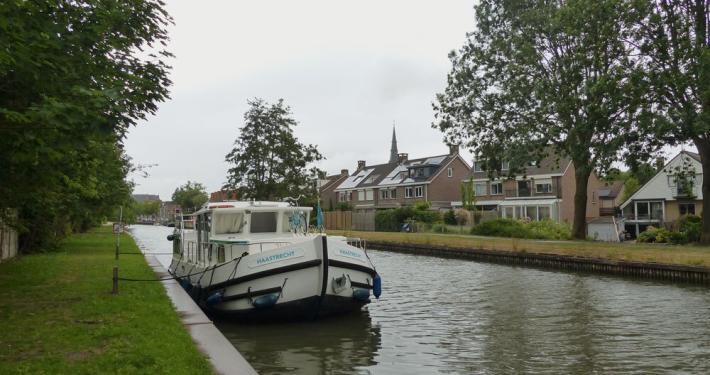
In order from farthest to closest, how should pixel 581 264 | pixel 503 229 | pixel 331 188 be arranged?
pixel 331 188, pixel 503 229, pixel 581 264

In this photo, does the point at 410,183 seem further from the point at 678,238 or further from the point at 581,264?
the point at 581,264

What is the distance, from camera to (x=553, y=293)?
2012 cm

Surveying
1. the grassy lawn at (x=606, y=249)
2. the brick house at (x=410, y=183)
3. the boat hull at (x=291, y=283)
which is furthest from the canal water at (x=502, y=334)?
the brick house at (x=410, y=183)

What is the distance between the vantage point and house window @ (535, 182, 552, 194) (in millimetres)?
63469

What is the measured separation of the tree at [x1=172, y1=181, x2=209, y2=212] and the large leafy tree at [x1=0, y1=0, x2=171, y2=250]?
135117 mm

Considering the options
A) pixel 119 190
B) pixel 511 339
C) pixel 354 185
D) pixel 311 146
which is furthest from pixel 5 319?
pixel 354 185

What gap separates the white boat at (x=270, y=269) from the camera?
46.9ft

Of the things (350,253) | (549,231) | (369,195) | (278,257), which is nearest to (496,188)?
(369,195)

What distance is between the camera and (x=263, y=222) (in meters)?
17.5

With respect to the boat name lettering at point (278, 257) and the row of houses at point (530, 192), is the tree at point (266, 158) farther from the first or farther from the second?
the boat name lettering at point (278, 257)

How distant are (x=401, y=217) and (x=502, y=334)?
4408 centimetres

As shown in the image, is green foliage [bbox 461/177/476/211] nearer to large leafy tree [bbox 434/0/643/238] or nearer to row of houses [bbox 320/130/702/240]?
row of houses [bbox 320/130/702/240]

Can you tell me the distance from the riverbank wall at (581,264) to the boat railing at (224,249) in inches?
600

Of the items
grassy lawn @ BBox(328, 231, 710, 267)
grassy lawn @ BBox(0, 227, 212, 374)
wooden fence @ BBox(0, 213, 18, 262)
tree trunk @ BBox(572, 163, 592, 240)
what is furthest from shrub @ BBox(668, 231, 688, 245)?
wooden fence @ BBox(0, 213, 18, 262)
